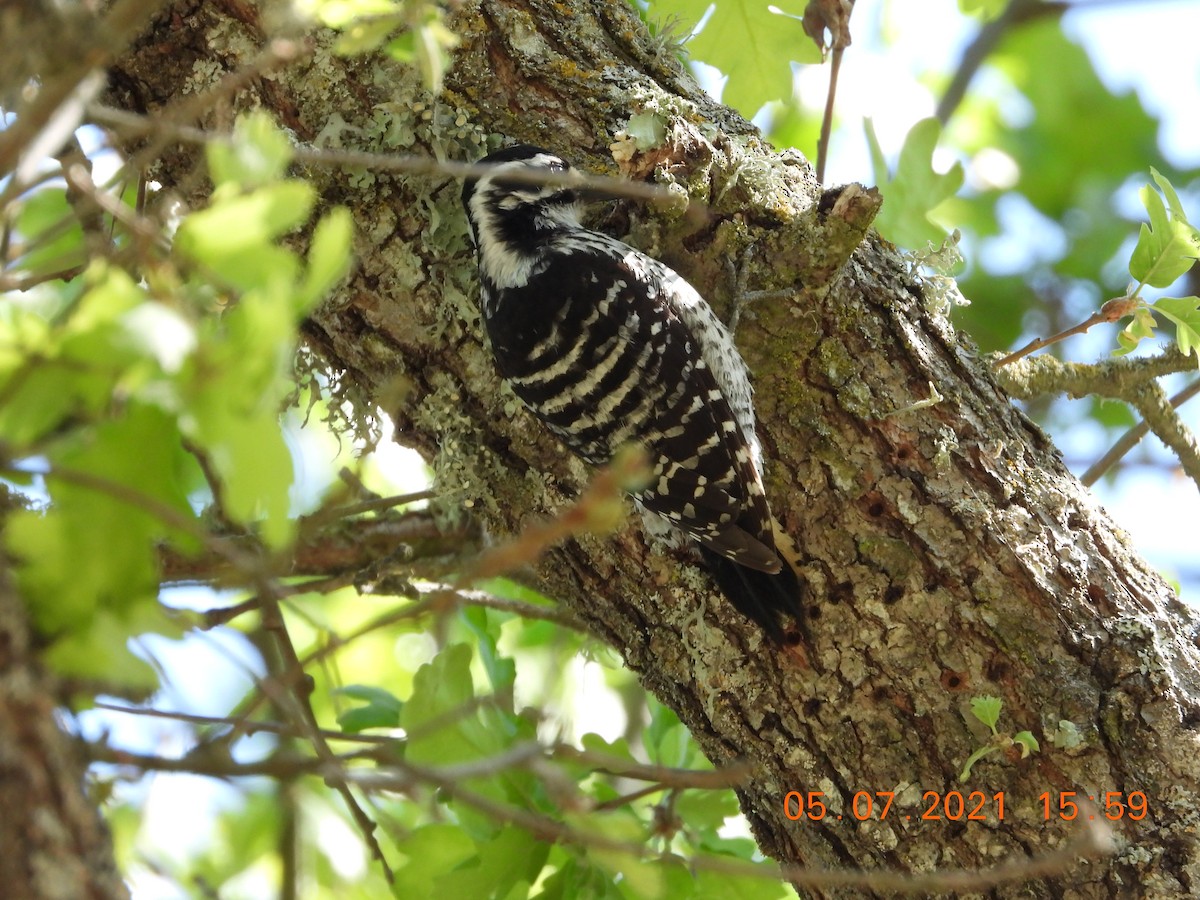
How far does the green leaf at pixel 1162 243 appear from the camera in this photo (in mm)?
2008

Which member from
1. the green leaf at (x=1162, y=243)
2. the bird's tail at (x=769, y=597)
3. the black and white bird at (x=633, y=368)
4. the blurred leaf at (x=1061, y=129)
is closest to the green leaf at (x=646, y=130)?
the black and white bird at (x=633, y=368)

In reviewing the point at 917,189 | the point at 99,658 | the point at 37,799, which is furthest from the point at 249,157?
the point at 917,189

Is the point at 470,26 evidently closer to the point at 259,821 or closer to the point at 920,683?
the point at 920,683

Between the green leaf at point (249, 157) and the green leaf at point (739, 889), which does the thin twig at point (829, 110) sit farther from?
the green leaf at point (249, 157)

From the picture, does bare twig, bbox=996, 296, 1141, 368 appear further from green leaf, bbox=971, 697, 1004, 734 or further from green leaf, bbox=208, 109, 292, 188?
green leaf, bbox=208, 109, 292, 188

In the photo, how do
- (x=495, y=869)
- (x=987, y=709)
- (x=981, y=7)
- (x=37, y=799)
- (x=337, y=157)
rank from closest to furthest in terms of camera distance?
(x=37, y=799)
(x=337, y=157)
(x=987, y=709)
(x=495, y=869)
(x=981, y=7)

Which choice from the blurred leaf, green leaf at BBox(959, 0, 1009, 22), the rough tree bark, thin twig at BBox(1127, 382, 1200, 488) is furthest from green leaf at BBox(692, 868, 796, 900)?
the blurred leaf

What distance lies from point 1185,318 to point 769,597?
97 centimetres

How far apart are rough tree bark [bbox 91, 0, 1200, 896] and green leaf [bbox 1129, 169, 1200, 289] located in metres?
0.35

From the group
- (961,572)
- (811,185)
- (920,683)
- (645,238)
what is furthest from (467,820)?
(811,185)

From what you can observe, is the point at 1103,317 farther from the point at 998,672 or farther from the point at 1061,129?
the point at 1061,129

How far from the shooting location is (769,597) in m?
2.00

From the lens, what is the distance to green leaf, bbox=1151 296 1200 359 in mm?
2029

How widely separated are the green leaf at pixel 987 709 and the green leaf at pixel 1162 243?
0.80m
